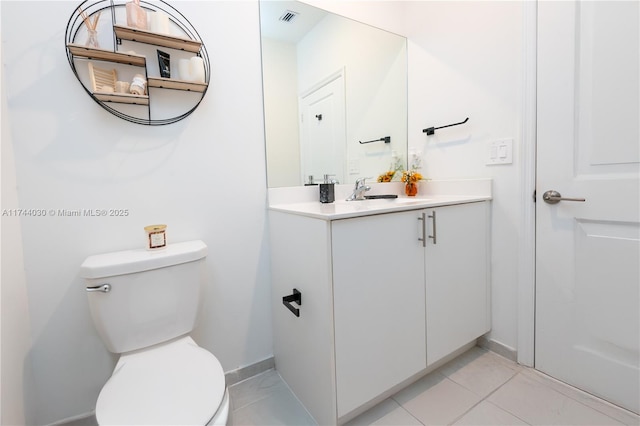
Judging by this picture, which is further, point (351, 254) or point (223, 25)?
point (223, 25)

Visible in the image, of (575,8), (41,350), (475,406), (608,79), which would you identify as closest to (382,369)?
(475,406)

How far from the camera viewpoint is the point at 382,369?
1.18 metres

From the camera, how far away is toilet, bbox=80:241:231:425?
2.50ft

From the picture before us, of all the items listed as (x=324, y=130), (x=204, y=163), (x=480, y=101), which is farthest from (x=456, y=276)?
(x=204, y=163)

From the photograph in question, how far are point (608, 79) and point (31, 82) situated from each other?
85.1 inches

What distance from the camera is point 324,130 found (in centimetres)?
170

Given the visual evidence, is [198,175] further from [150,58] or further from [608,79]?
[608,79]

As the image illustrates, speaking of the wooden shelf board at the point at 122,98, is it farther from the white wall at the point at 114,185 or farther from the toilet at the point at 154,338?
the toilet at the point at 154,338

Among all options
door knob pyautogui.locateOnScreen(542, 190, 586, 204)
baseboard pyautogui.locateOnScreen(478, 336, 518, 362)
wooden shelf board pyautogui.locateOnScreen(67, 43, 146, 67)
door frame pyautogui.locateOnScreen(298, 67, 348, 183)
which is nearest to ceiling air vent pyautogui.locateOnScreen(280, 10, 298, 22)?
door frame pyautogui.locateOnScreen(298, 67, 348, 183)

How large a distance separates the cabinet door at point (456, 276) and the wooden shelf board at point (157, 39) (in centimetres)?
123

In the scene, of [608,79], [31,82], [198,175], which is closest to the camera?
[31,82]

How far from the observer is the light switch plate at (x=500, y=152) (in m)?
1.45

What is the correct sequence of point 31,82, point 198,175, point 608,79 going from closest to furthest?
point 31,82
point 608,79
point 198,175

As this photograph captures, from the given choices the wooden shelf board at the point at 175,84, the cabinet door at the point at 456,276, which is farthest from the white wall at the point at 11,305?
the cabinet door at the point at 456,276
